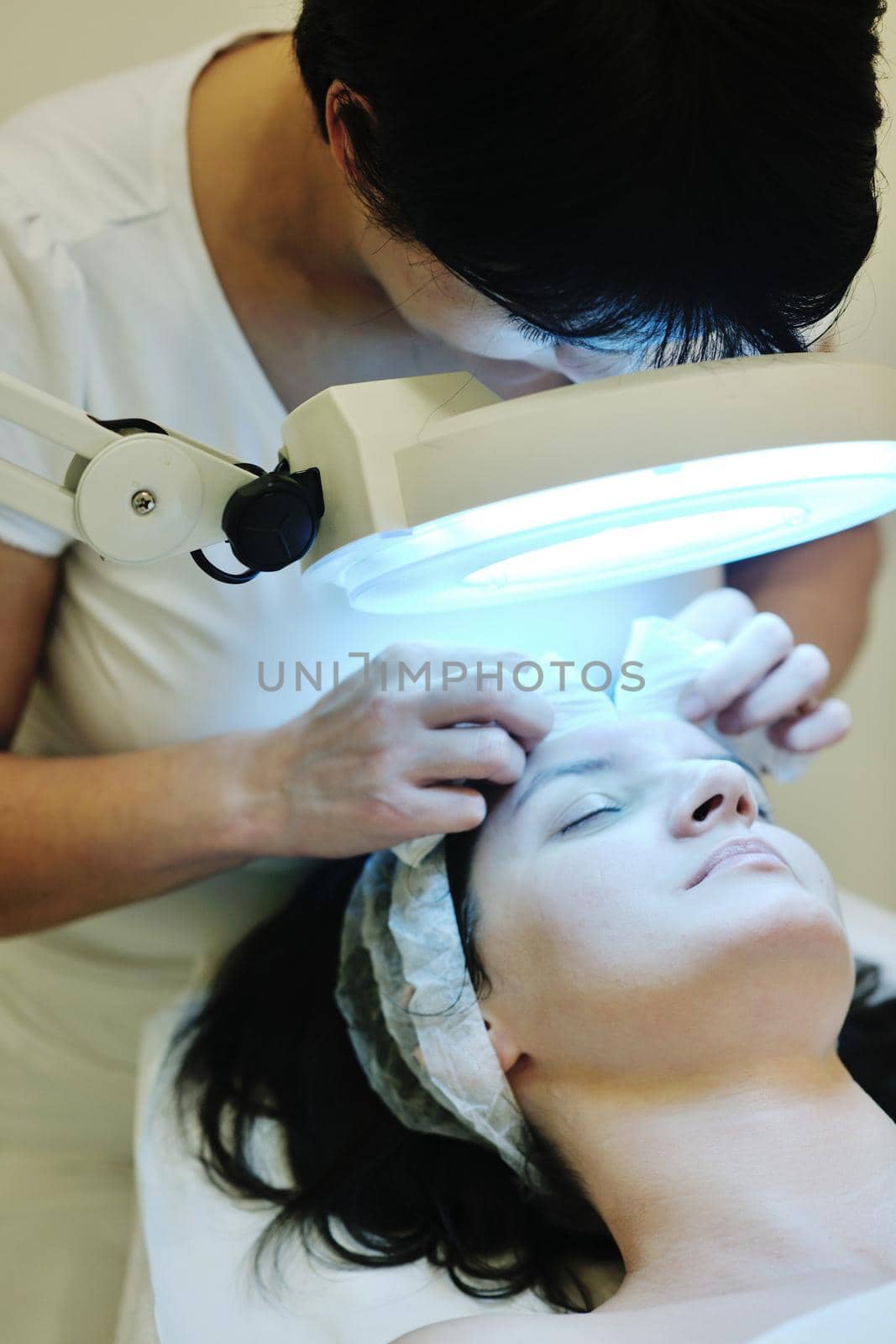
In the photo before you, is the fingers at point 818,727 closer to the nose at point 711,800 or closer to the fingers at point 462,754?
the nose at point 711,800

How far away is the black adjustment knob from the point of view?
600 mm

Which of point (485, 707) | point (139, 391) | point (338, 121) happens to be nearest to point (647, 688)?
point (485, 707)

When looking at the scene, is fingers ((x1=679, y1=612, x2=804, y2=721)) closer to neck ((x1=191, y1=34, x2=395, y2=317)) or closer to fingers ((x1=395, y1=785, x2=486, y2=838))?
fingers ((x1=395, y1=785, x2=486, y2=838))

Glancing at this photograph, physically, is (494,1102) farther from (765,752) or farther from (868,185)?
(868,185)

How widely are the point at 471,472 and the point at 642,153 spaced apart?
0.53 feet

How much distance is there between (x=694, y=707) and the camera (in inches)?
45.8

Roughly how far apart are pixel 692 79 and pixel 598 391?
0.46 feet

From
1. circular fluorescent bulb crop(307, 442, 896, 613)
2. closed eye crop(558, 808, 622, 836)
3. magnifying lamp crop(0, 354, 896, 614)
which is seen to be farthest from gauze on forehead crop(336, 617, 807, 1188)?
magnifying lamp crop(0, 354, 896, 614)

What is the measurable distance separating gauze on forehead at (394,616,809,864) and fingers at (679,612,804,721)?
0.01 m

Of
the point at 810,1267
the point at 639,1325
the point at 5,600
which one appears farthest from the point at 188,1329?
the point at 5,600

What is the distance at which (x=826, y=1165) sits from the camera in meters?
0.91

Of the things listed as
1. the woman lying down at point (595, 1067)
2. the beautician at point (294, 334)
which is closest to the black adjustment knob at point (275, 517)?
the beautician at point (294, 334)

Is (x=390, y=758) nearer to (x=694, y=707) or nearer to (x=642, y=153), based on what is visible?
(x=694, y=707)

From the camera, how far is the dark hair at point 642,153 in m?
0.52
